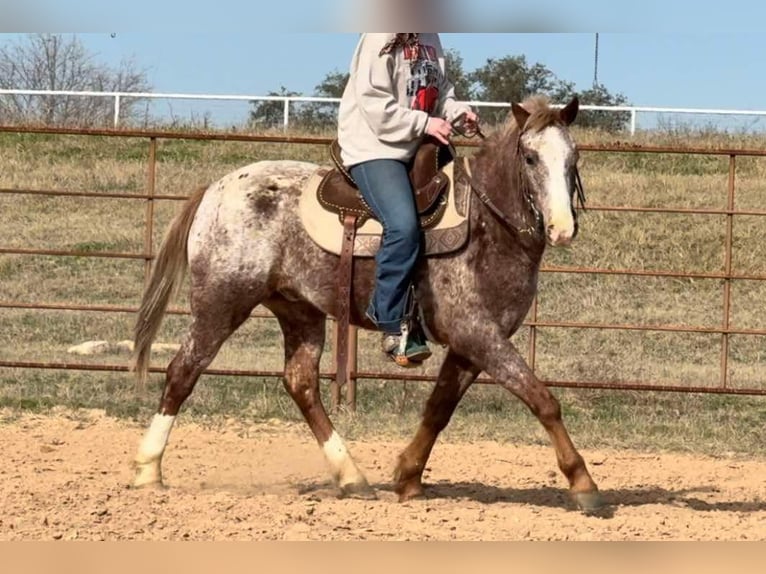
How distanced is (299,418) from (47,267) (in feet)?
23.1

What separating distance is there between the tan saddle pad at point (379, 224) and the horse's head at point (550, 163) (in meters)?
0.36

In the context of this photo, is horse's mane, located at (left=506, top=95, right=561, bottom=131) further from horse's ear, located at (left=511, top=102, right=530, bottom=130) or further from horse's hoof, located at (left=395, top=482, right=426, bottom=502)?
horse's hoof, located at (left=395, top=482, right=426, bottom=502)

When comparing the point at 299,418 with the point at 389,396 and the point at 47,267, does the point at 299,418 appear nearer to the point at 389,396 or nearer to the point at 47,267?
the point at 389,396

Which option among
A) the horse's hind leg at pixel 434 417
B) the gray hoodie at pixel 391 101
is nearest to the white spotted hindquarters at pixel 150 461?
the horse's hind leg at pixel 434 417

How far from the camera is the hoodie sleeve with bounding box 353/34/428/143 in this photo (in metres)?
5.21

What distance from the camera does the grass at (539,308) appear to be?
8086mm

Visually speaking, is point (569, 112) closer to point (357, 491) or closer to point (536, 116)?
point (536, 116)

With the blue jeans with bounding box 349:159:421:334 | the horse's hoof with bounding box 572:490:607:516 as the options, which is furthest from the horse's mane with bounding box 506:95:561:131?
the horse's hoof with bounding box 572:490:607:516

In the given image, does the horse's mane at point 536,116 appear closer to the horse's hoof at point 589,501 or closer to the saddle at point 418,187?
the saddle at point 418,187

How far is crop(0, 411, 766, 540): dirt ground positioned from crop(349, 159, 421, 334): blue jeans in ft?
A: 2.79

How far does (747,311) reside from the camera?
43.0 feet

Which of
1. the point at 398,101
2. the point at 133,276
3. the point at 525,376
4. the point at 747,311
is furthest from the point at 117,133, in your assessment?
the point at 747,311

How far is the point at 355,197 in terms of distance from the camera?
551 centimetres

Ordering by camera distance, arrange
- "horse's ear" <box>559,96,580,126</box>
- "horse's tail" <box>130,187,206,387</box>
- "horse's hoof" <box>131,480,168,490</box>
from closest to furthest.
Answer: "horse's ear" <box>559,96,580,126</box>
"horse's hoof" <box>131,480,168,490</box>
"horse's tail" <box>130,187,206,387</box>
